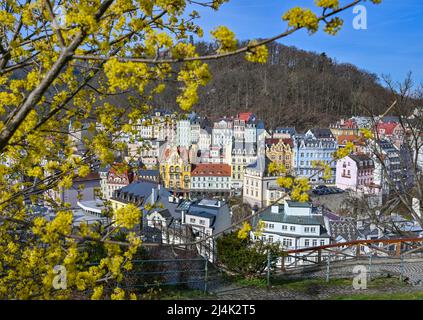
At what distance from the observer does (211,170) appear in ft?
185

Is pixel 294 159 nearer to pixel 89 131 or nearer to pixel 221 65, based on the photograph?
pixel 89 131

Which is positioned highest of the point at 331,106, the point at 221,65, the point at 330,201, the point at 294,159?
the point at 221,65

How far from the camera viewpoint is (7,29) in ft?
12.5

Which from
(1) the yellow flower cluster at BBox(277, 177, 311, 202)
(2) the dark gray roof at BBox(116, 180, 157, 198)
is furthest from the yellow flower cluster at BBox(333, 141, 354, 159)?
(2) the dark gray roof at BBox(116, 180, 157, 198)

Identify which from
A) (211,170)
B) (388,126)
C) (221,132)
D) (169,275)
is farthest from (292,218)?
(388,126)

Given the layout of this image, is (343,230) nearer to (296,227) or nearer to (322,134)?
(296,227)

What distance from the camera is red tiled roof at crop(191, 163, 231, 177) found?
55719mm

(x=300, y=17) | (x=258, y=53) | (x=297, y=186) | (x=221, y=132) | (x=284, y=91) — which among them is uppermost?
(x=284, y=91)

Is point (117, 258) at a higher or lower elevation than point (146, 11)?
lower

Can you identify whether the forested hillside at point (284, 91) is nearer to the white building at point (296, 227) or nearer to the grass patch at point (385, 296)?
the white building at point (296, 227)

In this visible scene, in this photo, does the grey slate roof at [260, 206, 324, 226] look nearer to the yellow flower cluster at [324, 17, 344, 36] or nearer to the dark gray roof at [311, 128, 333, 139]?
the yellow flower cluster at [324, 17, 344, 36]

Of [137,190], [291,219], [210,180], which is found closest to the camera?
[291,219]
